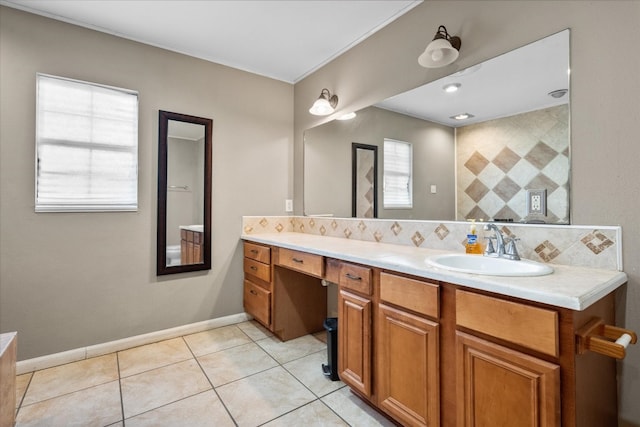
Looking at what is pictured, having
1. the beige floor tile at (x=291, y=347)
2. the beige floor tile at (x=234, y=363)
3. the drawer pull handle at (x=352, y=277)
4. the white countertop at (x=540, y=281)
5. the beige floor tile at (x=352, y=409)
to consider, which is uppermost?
the white countertop at (x=540, y=281)

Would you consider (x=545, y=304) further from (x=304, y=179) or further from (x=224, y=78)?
(x=224, y=78)

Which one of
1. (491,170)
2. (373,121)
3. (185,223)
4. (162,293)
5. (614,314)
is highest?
(373,121)

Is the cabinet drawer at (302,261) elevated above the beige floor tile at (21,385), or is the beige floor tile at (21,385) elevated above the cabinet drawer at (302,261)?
the cabinet drawer at (302,261)

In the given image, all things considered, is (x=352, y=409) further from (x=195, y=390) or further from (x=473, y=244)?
(x=473, y=244)

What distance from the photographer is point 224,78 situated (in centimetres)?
290

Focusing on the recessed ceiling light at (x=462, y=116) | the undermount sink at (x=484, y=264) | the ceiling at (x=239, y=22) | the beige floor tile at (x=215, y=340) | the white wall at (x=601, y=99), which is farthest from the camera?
the beige floor tile at (x=215, y=340)

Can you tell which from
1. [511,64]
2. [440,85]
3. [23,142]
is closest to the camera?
[511,64]

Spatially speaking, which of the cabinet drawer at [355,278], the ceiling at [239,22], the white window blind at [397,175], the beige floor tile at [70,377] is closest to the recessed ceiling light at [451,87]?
the white window blind at [397,175]

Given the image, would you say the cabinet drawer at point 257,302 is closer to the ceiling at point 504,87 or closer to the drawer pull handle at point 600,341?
the ceiling at point 504,87

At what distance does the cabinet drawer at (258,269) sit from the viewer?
2557 mm

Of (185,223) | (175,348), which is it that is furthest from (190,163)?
(175,348)

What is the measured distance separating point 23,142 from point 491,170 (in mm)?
2978

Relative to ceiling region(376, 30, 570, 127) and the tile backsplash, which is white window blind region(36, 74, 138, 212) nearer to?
the tile backsplash

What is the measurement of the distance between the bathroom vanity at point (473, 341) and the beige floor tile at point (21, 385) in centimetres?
190
